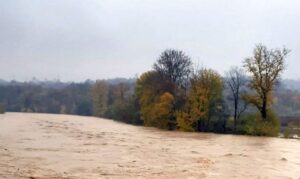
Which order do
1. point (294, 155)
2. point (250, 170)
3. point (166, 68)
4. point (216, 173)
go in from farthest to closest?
point (166, 68) < point (294, 155) < point (250, 170) < point (216, 173)

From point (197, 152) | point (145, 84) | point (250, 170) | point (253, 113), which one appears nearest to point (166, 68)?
point (145, 84)

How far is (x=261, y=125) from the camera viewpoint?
47438 millimetres

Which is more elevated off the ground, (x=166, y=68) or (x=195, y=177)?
(x=166, y=68)

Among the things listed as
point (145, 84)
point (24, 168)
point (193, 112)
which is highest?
point (145, 84)

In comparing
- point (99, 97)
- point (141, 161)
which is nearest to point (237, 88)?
point (141, 161)

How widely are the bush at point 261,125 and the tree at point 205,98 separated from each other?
520 centimetres

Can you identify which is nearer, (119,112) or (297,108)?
(119,112)

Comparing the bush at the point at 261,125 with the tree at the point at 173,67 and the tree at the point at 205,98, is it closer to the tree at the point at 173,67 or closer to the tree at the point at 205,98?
the tree at the point at 205,98

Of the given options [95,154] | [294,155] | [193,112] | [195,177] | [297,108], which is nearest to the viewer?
[195,177]

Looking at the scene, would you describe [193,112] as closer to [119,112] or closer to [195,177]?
[119,112]

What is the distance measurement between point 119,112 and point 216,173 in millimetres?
59813

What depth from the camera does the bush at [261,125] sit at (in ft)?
155

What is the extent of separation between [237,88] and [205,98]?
3811 millimetres

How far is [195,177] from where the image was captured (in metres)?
19.1
